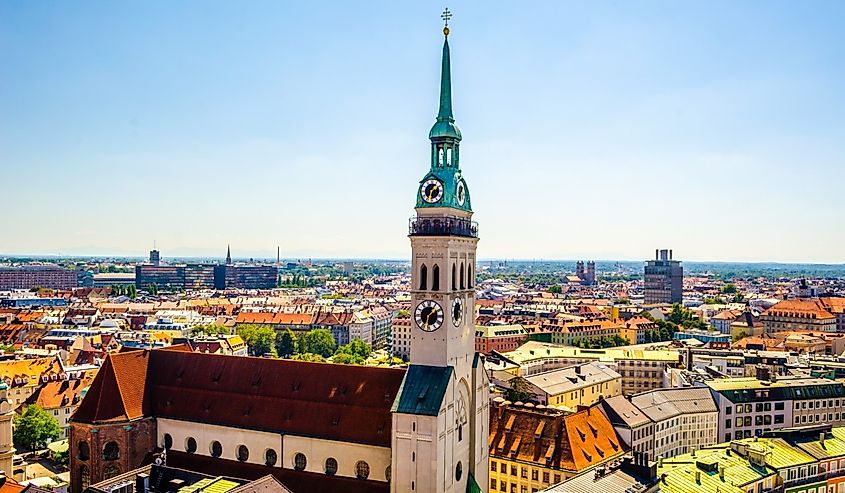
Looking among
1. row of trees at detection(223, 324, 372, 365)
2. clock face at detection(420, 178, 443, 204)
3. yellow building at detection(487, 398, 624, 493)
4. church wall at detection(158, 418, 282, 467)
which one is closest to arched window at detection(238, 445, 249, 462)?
church wall at detection(158, 418, 282, 467)

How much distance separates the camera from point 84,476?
63.9m

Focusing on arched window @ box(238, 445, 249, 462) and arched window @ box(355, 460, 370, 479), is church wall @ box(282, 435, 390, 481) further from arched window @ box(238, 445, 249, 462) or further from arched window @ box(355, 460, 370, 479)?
arched window @ box(238, 445, 249, 462)

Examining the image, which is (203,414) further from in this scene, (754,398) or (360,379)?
(754,398)

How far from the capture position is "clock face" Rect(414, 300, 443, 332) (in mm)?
57000

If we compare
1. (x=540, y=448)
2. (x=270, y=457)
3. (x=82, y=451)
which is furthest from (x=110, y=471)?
(x=540, y=448)

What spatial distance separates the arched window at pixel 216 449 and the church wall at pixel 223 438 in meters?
0.20

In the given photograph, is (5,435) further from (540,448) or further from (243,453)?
(540,448)

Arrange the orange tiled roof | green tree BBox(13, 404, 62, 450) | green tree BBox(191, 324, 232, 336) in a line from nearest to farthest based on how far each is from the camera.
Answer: the orange tiled roof → green tree BBox(13, 404, 62, 450) → green tree BBox(191, 324, 232, 336)

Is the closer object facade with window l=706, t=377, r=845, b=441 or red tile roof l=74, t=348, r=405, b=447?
red tile roof l=74, t=348, r=405, b=447

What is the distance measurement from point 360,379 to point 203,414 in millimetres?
13046

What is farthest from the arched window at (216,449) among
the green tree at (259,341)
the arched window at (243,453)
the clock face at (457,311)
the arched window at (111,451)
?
the green tree at (259,341)

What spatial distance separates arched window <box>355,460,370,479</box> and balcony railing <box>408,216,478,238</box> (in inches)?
656

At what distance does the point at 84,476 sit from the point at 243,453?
13.0 metres

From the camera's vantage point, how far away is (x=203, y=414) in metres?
63.8
